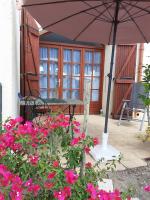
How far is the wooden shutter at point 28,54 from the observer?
12.8 ft

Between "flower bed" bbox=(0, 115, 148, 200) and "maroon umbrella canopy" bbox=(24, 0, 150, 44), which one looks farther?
"maroon umbrella canopy" bbox=(24, 0, 150, 44)

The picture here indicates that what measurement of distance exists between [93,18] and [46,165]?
248 cm

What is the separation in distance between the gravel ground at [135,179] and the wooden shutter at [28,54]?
2381mm

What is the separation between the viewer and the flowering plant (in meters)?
1.01

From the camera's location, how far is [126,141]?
3643 mm

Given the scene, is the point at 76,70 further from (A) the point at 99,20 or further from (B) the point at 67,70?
(A) the point at 99,20

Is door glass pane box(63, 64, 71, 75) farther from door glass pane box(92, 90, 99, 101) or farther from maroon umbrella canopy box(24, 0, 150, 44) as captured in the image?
maroon umbrella canopy box(24, 0, 150, 44)

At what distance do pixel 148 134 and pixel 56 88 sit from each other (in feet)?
8.90

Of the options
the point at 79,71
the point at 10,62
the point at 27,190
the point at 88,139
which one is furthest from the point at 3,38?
the point at 79,71

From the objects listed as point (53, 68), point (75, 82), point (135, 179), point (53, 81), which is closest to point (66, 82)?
point (75, 82)

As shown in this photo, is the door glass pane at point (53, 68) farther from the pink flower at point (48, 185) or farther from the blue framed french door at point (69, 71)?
the pink flower at point (48, 185)

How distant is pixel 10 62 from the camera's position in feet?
7.84

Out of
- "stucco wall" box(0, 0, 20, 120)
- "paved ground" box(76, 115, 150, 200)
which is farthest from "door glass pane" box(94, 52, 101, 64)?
"stucco wall" box(0, 0, 20, 120)

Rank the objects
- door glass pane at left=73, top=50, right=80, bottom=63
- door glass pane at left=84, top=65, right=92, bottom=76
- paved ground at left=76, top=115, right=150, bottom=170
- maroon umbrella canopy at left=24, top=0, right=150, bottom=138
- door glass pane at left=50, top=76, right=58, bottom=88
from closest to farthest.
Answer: maroon umbrella canopy at left=24, top=0, right=150, bottom=138 < paved ground at left=76, top=115, right=150, bottom=170 < door glass pane at left=50, top=76, right=58, bottom=88 < door glass pane at left=73, top=50, right=80, bottom=63 < door glass pane at left=84, top=65, right=92, bottom=76
